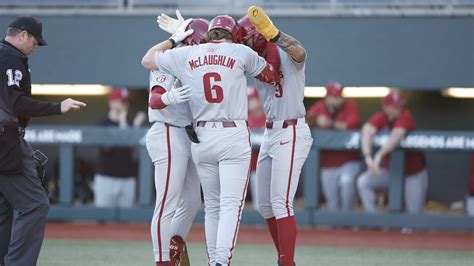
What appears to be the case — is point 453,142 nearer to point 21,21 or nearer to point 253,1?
point 253,1

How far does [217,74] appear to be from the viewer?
286 inches

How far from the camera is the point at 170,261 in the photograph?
25.2 feet

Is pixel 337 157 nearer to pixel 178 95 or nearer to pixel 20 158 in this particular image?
pixel 178 95

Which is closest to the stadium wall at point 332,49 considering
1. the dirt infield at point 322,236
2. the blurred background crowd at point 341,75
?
the blurred background crowd at point 341,75

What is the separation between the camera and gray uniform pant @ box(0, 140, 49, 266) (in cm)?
715

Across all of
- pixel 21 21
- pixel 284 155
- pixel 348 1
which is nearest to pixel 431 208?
pixel 348 1

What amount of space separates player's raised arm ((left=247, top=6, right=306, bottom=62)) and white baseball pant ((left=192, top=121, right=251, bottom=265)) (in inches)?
24.8

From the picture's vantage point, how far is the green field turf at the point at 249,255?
913 cm

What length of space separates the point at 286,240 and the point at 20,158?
1.96 m

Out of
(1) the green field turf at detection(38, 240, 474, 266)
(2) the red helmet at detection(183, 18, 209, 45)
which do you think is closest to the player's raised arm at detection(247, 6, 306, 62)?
(2) the red helmet at detection(183, 18, 209, 45)

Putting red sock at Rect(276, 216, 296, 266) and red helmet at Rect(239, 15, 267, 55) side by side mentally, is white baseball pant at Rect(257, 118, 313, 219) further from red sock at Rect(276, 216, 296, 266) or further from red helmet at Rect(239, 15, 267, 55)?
red helmet at Rect(239, 15, 267, 55)

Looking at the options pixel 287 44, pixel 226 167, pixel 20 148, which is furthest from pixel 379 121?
pixel 20 148

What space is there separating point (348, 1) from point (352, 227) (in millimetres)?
2724

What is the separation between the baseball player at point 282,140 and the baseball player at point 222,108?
0.48m
